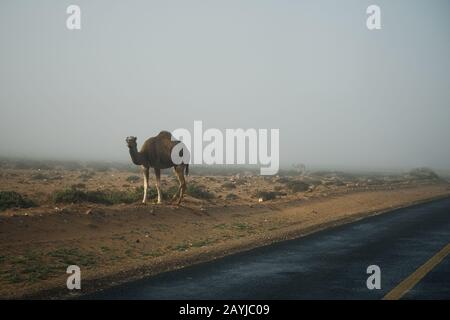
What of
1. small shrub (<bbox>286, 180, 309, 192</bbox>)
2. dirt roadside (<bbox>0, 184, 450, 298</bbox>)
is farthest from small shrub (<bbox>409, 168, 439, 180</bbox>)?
dirt roadside (<bbox>0, 184, 450, 298</bbox>)

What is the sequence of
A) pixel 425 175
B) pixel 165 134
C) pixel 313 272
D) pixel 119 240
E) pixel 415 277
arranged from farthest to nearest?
pixel 425 175
pixel 165 134
pixel 119 240
pixel 313 272
pixel 415 277

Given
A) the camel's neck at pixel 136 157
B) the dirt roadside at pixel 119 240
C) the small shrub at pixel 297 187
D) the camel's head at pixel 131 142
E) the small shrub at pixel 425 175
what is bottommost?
the small shrub at pixel 425 175

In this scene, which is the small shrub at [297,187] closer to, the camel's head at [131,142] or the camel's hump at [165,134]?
the camel's hump at [165,134]

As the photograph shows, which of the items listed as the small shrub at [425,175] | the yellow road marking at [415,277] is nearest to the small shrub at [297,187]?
the yellow road marking at [415,277]

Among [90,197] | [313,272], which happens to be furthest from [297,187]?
[313,272]

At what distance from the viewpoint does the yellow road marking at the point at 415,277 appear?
25.7ft

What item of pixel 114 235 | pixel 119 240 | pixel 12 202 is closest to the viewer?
pixel 119 240

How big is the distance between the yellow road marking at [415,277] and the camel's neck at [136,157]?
12065mm

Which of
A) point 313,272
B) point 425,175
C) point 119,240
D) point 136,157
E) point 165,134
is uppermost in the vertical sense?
point 165,134

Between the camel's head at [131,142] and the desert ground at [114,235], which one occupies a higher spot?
the camel's head at [131,142]

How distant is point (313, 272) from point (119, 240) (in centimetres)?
661

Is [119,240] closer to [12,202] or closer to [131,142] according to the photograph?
[12,202]

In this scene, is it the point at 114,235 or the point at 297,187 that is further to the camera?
the point at 297,187

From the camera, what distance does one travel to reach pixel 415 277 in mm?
9156
